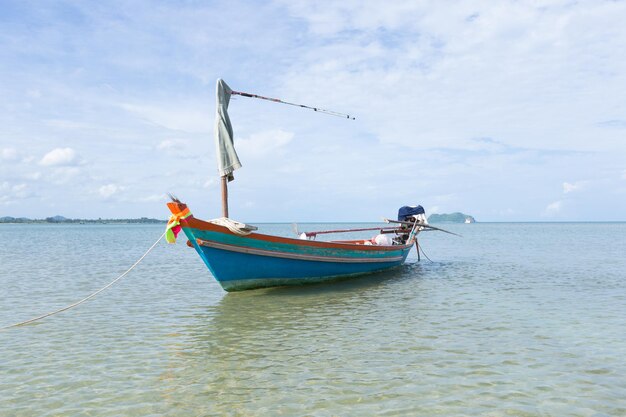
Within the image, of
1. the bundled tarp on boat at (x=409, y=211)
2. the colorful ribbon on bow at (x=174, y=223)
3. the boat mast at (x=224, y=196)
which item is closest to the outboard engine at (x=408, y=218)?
the bundled tarp on boat at (x=409, y=211)

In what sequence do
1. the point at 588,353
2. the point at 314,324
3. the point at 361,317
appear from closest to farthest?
the point at 588,353 → the point at 314,324 → the point at 361,317

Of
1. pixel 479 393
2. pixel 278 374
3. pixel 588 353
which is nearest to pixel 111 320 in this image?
pixel 278 374

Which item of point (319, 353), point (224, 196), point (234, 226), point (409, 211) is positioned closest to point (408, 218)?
point (409, 211)

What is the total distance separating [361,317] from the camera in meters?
11.6

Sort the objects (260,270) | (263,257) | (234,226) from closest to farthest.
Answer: (234,226), (263,257), (260,270)

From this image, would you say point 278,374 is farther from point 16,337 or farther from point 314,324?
point 16,337

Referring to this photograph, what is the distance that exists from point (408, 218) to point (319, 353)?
723 inches

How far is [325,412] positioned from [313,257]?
1010cm

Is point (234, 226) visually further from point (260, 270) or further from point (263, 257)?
point (260, 270)

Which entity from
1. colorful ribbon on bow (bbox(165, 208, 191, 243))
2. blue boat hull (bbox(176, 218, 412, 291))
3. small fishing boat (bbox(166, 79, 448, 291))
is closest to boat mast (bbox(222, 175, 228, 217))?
small fishing boat (bbox(166, 79, 448, 291))

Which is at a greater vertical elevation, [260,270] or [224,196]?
[224,196]

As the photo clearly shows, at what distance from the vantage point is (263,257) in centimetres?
1433

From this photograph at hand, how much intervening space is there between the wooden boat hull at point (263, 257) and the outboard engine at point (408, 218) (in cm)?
765

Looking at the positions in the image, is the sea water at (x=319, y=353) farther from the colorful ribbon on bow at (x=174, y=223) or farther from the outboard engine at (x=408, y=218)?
the outboard engine at (x=408, y=218)
